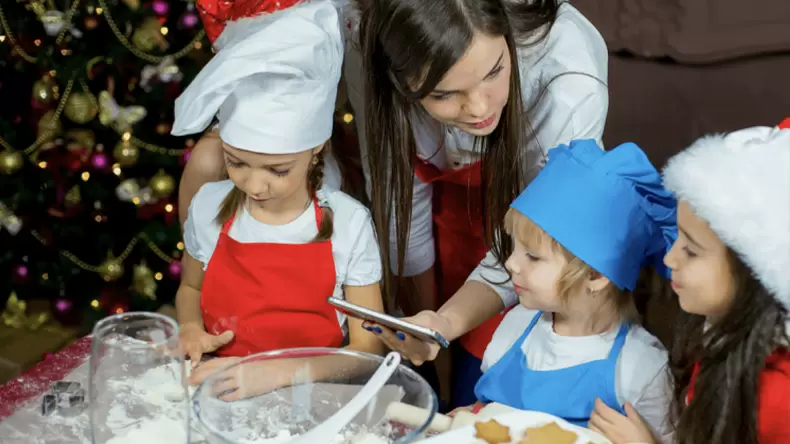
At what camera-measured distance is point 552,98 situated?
4.98 feet

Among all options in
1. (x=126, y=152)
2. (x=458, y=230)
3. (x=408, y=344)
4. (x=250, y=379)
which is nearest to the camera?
(x=250, y=379)

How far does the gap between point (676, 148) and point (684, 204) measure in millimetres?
1217

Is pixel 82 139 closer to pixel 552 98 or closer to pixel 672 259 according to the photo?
pixel 552 98

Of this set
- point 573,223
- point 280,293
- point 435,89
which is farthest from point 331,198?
point 573,223

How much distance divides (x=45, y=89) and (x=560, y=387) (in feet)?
6.55

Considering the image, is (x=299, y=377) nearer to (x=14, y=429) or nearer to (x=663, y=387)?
(x=14, y=429)

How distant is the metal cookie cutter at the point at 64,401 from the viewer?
119 cm

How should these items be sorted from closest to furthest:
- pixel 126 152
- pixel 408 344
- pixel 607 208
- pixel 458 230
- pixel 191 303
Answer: pixel 607 208
pixel 408 344
pixel 191 303
pixel 458 230
pixel 126 152

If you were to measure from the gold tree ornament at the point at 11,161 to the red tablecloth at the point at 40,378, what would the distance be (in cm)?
157

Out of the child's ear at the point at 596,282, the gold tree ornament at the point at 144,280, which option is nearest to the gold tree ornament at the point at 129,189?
the gold tree ornament at the point at 144,280

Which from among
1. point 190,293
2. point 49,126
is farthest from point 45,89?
point 190,293

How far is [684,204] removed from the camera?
42.9 inches

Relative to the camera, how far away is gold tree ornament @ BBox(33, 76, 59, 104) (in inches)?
105

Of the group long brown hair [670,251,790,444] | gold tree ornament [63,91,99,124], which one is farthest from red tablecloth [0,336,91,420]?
gold tree ornament [63,91,99,124]
